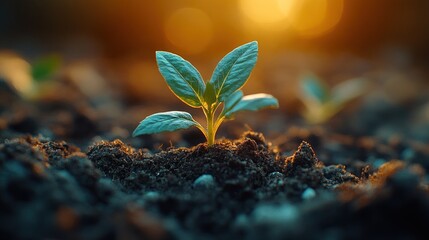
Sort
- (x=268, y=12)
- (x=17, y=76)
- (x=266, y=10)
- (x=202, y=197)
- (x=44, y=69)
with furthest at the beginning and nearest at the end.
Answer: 1. (x=268, y=12)
2. (x=266, y=10)
3. (x=17, y=76)
4. (x=44, y=69)
5. (x=202, y=197)

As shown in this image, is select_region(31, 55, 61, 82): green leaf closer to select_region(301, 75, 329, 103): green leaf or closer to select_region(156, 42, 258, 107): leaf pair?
select_region(301, 75, 329, 103): green leaf

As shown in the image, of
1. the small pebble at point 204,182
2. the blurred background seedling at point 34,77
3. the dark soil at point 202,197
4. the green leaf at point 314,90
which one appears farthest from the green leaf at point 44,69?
the small pebble at point 204,182

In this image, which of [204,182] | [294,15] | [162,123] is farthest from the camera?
[294,15]

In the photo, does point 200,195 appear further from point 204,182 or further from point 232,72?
point 232,72

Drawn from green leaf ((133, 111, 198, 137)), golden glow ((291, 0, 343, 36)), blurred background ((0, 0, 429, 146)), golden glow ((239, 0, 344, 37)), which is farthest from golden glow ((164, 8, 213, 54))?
green leaf ((133, 111, 198, 137))

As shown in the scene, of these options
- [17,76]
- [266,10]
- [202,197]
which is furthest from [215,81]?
[266,10]
